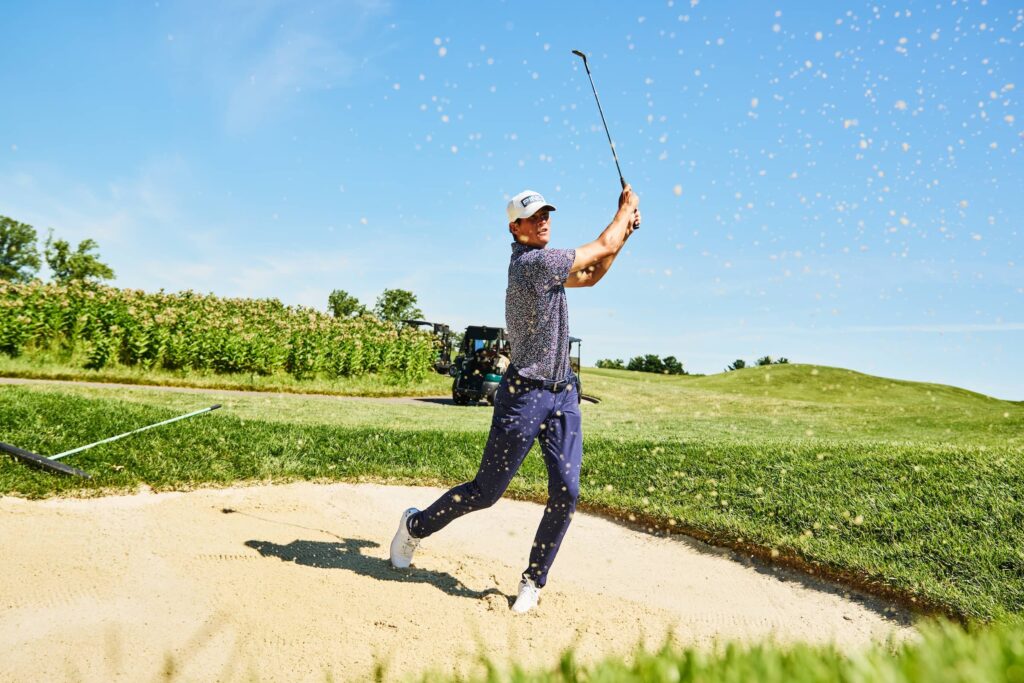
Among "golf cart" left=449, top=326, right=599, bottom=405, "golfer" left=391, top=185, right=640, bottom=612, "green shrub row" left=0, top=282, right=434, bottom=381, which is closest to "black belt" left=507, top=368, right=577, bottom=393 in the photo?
"golfer" left=391, top=185, right=640, bottom=612

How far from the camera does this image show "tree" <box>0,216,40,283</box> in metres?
74.8

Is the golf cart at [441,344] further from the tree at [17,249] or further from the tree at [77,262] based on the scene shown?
the tree at [17,249]

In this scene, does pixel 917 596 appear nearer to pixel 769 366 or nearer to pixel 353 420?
pixel 353 420

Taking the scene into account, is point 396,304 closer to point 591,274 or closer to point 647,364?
point 647,364

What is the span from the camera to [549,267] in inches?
144

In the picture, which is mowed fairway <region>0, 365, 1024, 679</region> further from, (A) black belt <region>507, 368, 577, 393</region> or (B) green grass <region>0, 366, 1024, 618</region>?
(A) black belt <region>507, 368, 577, 393</region>

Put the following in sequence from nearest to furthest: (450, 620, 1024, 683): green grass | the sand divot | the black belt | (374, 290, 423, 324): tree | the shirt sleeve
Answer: (450, 620, 1024, 683): green grass → the sand divot → the shirt sleeve → the black belt → (374, 290, 423, 324): tree

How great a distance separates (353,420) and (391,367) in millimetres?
12416

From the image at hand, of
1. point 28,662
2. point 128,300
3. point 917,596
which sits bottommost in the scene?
point 28,662

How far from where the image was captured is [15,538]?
16.1 feet

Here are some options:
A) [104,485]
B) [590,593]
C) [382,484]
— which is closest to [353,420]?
[382,484]

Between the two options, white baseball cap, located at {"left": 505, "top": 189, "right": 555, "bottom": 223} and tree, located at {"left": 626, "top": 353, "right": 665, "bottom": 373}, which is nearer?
white baseball cap, located at {"left": 505, "top": 189, "right": 555, "bottom": 223}

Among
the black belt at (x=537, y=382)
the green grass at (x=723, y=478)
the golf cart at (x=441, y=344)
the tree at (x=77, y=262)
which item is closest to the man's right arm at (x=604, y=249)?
the black belt at (x=537, y=382)

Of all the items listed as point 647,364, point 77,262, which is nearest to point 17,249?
point 77,262
